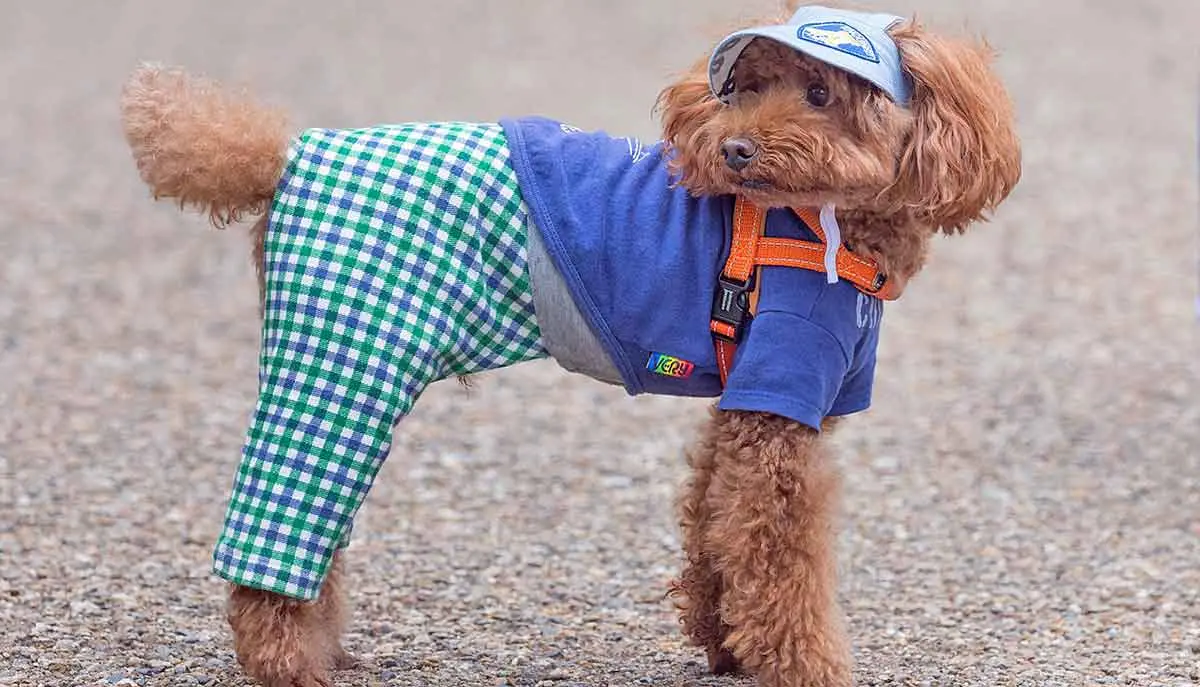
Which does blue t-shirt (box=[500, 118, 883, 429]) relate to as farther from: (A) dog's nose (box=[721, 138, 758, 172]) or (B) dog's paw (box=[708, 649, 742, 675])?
(B) dog's paw (box=[708, 649, 742, 675])

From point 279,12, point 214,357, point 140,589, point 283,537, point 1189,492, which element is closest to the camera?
point 283,537

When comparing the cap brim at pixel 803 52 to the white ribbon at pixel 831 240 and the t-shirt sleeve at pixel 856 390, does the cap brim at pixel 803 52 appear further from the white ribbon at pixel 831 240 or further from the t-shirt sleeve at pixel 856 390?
the t-shirt sleeve at pixel 856 390

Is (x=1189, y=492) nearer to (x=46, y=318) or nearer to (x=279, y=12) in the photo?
(x=46, y=318)

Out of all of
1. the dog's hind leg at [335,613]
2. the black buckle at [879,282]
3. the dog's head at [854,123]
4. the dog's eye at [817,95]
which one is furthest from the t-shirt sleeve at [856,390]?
the dog's hind leg at [335,613]

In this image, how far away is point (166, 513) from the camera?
17.2ft

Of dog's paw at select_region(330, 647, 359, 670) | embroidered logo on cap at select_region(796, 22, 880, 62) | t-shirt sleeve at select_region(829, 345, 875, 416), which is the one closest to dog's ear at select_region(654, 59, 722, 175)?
embroidered logo on cap at select_region(796, 22, 880, 62)

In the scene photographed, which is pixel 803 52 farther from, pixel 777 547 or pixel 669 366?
pixel 777 547

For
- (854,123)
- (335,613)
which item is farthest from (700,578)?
(854,123)

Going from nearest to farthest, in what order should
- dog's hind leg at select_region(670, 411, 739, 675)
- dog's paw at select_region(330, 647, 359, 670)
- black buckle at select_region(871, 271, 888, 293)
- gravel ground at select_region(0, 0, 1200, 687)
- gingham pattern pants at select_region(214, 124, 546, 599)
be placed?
gingham pattern pants at select_region(214, 124, 546, 599) < black buckle at select_region(871, 271, 888, 293) < dog's hind leg at select_region(670, 411, 739, 675) < dog's paw at select_region(330, 647, 359, 670) < gravel ground at select_region(0, 0, 1200, 687)

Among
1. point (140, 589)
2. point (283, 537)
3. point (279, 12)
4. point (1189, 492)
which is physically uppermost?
point (279, 12)

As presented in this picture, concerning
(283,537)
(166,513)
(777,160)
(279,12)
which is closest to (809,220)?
(777,160)

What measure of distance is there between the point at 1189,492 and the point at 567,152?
3196 mm

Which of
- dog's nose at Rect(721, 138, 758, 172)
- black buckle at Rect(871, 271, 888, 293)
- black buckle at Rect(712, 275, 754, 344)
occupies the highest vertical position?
dog's nose at Rect(721, 138, 758, 172)

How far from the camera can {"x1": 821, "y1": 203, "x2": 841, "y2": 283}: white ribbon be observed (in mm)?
3375
